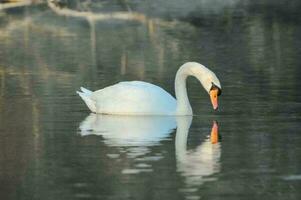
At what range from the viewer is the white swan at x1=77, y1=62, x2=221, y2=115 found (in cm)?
1555

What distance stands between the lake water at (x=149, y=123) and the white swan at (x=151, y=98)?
19 cm

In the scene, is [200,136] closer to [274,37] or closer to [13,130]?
[13,130]

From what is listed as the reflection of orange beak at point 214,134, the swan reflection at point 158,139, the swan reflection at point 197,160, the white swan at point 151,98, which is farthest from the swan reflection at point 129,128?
the reflection of orange beak at point 214,134

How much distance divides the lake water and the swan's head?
0.30 metres

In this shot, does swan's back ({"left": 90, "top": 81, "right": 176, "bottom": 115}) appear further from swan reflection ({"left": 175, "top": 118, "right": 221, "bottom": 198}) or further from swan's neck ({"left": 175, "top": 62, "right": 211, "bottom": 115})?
swan reflection ({"left": 175, "top": 118, "right": 221, "bottom": 198})

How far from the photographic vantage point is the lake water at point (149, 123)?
10.5m

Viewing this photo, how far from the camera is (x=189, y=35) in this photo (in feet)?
106

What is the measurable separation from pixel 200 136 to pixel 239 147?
1.07 meters

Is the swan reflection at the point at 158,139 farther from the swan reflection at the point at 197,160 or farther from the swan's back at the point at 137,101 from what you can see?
the swan's back at the point at 137,101

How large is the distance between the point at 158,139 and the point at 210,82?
2208 mm

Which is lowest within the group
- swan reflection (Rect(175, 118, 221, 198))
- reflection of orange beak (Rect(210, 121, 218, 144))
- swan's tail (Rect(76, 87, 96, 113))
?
swan's tail (Rect(76, 87, 96, 113))

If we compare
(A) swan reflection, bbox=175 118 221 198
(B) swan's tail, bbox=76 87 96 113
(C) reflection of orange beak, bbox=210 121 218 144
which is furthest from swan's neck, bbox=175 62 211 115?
(A) swan reflection, bbox=175 118 221 198

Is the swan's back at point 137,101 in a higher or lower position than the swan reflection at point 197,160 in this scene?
lower

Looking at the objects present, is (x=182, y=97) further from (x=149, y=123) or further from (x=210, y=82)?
(x=149, y=123)
